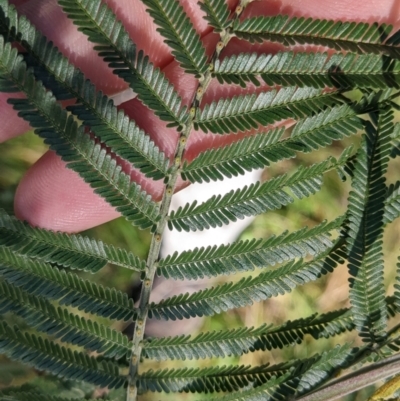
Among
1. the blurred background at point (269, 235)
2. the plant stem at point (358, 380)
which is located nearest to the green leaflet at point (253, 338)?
the plant stem at point (358, 380)

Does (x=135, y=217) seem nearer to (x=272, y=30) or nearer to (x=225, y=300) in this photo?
(x=225, y=300)

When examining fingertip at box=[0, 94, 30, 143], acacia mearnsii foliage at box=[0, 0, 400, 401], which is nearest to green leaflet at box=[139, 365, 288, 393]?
acacia mearnsii foliage at box=[0, 0, 400, 401]

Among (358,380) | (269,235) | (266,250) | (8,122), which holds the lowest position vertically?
(269,235)

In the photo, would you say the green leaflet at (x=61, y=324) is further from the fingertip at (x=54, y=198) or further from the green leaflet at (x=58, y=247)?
the fingertip at (x=54, y=198)

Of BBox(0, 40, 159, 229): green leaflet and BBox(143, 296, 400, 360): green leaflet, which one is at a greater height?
BBox(0, 40, 159, 229): green leaflet

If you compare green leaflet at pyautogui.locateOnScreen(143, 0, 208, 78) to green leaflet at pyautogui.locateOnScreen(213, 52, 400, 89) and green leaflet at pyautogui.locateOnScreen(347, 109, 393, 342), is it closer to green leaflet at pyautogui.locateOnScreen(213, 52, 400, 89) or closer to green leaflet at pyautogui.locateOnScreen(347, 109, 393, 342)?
→ green leaflet at pyautogui.locateOnScreen(213, 52, 400, 89)

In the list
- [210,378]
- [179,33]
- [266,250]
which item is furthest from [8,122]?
[210,378]

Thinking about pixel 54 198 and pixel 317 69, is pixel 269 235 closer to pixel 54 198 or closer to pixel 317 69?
pixel 54 198

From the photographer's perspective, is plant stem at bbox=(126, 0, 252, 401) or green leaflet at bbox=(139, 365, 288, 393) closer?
plant stem at bbox=(126, 0, 252, 401)
